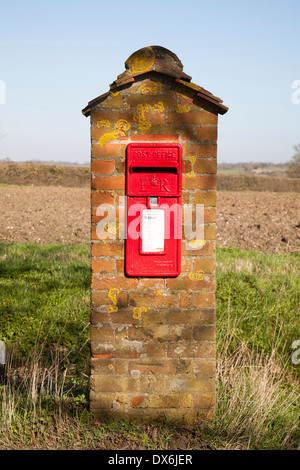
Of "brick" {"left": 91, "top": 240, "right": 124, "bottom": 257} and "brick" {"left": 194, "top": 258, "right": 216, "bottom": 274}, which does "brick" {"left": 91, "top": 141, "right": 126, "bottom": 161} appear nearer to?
"brick" {"left": 91, "top": 240, "right": 124, "bottom": 257}

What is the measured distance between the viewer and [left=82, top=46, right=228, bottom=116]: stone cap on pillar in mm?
2969

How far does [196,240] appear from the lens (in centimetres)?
307

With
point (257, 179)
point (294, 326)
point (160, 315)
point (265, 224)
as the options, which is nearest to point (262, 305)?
point (294, 326)

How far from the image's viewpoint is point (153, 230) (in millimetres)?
3068

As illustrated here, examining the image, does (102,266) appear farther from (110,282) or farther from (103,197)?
(103,197)

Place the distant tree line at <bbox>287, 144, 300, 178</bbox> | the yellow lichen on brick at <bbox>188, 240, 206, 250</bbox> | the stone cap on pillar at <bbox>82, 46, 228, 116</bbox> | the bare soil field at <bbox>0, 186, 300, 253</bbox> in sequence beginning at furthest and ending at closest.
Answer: the distant tree line at <bbox>287, 144, 300, 178</bbox> → the bare soil field at <bbox>0, 186, 300, 253</bbox> → the yellow lichen on brick at <bbox>188, 240, 206, 250</bbox> → the stone cap on pillar at <bbox>82, 46, 228, 116</bbox>

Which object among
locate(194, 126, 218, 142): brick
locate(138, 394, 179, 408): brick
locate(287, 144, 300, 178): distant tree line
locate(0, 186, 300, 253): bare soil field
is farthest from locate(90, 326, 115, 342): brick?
locate(287, 144, 300, 178): distant tree line

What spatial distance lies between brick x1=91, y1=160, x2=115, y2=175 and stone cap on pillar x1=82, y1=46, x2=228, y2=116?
352 millimetres

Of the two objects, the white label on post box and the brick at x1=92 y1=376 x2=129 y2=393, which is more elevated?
the white label on post box

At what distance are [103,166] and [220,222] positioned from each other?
1014 cm

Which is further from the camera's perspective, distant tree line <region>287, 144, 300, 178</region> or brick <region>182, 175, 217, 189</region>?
distant tree line <region>287, 144, 300, 178</region>

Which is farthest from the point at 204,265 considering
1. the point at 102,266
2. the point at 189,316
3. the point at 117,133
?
the point at 117,133

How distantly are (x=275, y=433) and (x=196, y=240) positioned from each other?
5.02 ft

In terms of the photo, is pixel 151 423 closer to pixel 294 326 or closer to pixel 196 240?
pixel 196 240
